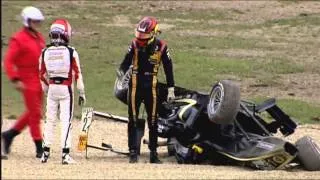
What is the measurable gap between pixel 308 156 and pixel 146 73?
93.4 inches

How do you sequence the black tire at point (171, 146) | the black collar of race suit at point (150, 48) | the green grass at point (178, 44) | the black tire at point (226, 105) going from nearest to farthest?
the black tire at point (226, 105), the black collar of race suit at point (150, 48), the black tire at point (171, 146), the green grass at point (178, 44)

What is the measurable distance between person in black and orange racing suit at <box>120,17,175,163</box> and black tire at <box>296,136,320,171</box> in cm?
191

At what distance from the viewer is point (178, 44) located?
3142 centimetres

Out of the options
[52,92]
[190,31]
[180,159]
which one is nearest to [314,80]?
[190,31]

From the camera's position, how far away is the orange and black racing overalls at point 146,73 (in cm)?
1259

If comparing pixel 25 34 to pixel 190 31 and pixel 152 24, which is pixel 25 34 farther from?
pixel 190 31

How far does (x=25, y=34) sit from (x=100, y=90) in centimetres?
1553

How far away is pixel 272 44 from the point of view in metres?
32.0

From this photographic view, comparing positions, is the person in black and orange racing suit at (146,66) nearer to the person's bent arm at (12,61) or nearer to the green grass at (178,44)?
the person's bent arm at (12,61)

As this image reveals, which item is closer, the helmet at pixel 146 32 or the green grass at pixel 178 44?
the helmet at pixel 146 32

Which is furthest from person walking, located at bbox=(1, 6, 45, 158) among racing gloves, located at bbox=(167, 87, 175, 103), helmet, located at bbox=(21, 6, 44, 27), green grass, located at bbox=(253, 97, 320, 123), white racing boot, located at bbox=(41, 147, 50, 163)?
green grass, located at bbox=(253, 97, 320, 123)

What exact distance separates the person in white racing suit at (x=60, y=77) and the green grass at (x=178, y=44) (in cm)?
727

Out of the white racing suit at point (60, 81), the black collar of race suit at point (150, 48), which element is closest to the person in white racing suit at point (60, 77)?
the white racing suit at point (60, 81)

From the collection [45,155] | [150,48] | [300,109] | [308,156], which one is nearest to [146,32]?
[150,48]
